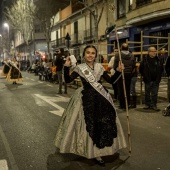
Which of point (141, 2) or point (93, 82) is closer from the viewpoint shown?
point (93, 82)

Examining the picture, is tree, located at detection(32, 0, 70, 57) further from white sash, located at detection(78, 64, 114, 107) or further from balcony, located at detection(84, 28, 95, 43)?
white sash, located at detection(78, 64, 114, 107)

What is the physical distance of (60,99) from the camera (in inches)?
489

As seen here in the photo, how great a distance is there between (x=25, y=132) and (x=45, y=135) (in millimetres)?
565

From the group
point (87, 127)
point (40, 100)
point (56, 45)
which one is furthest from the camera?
point (56, 45)

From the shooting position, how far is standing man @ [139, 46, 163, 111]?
9281 millimetres

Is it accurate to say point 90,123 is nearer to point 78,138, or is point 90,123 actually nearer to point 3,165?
point 78,138

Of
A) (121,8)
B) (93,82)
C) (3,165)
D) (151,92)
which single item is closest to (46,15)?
(121,8)

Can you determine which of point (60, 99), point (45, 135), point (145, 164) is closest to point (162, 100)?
point (60, 99)

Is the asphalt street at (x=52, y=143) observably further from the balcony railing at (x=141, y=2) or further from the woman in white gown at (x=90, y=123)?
the balcony railing at (x=141, y=2)

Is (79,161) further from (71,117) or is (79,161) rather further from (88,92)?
A: (88,92)

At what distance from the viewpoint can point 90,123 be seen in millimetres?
4699

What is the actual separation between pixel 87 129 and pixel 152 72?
5087 mm

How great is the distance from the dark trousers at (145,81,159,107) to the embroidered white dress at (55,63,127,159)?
482cm

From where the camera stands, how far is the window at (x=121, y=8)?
2576 cm
